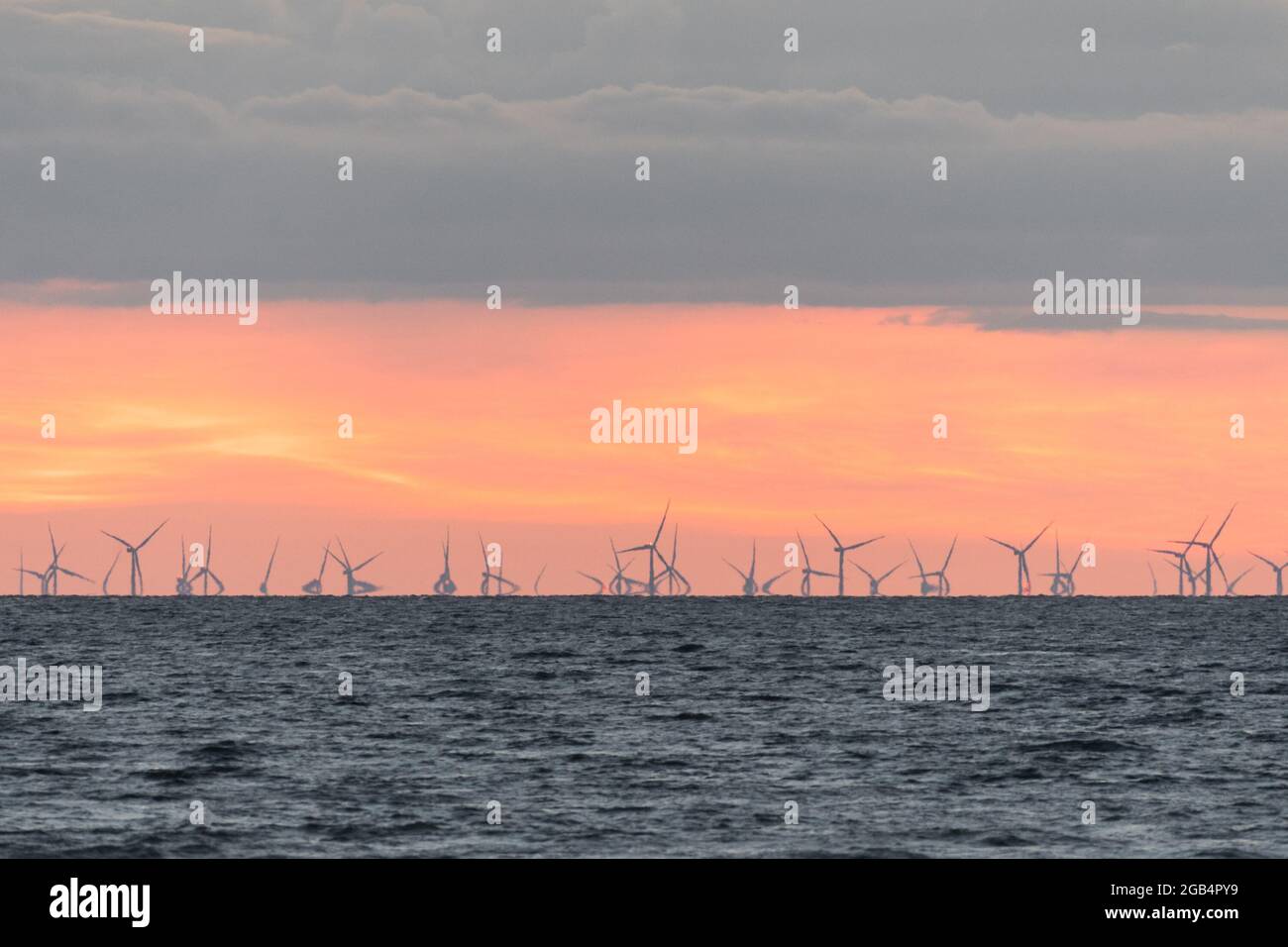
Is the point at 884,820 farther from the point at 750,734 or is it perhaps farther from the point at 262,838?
the point at 750,734

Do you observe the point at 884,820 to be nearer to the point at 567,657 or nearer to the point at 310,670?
the point at 310,670

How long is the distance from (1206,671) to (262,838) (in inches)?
4320

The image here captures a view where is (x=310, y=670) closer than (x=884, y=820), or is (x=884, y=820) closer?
(x=884, y=820)

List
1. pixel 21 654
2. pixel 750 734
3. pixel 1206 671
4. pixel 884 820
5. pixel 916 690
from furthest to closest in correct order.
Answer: pixel 21 654 < pixel 1206 671 < pixel 916 690 < pixel 750 734 < pixel 884 820

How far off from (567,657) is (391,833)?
4430 inches

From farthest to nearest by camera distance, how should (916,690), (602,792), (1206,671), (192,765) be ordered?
(1206,671), (916,690), (192,765), (602,792)

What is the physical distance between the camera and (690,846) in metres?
49.8

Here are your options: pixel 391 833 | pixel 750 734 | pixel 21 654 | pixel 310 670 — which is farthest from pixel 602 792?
pixel 21 654
